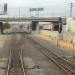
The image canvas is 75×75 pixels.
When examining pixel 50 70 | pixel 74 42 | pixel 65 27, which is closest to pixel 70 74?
pixel 50 70

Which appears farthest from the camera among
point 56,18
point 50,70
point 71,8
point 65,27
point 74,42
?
point 71,8

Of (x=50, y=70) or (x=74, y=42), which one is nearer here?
(x=50, y=70)

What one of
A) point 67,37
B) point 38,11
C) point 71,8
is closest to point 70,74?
point 67,37

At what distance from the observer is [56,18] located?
12569cm

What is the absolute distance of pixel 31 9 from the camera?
196m

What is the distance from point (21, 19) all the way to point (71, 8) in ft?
102

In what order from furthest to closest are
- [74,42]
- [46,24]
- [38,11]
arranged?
[38,11], [46,24], [74,42]

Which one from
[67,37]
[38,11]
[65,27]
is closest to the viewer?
[67,37]

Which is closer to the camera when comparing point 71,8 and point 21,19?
point 21,19

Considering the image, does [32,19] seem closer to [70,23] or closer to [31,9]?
[70,23]

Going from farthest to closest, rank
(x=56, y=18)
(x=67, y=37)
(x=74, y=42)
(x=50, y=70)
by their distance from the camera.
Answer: (x=56, y=18) < (x=67, y=37) < (x=74, y=42) < (x=50, y=70)

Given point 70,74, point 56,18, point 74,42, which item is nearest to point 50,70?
point 70,74

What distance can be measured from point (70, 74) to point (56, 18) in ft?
349

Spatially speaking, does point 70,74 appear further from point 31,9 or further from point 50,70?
point 31,9
